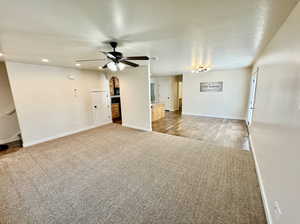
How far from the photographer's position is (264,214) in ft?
5.31

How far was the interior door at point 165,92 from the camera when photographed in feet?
29.0

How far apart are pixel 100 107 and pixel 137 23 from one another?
15.6ft

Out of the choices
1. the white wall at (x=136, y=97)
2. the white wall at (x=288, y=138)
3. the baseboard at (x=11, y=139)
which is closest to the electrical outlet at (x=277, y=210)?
the white wall at (x=288, y=138)

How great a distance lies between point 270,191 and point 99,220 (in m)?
2.22

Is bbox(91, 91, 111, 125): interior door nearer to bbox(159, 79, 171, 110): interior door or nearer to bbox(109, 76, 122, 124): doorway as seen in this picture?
bbox(109, 76, 122, 124): doorway

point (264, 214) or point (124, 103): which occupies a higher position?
point (124, 103)

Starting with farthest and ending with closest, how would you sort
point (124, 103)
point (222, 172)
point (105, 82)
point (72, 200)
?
point (105, 82), point (124, 103), point (222, 172), point (72, 200)

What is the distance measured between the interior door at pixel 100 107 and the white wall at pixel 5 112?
8.48 ft

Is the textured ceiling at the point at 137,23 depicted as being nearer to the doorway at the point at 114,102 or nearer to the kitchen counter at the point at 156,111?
the kitchen counter at the point at 156,111

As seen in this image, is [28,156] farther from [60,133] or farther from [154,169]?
[154,169]

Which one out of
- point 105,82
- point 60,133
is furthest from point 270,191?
point 105,82

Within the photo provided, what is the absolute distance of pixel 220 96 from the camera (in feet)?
21.3

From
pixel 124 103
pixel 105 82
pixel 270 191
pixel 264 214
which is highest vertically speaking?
pixel 105 82

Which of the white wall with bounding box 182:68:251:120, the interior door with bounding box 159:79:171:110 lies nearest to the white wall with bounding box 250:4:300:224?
the white wall with bounding box 182:68:251:120
